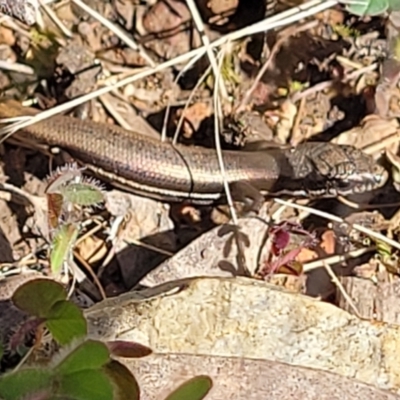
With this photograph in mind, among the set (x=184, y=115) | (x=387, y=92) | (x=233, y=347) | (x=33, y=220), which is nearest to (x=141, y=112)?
(x=184, y=115)

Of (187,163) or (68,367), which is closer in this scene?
(68,367)

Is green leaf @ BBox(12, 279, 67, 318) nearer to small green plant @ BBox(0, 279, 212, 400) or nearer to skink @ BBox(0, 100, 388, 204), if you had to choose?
small green plant @ BBox(0, 279, 212, 400)

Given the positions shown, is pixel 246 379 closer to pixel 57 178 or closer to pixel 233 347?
pixel 233 347

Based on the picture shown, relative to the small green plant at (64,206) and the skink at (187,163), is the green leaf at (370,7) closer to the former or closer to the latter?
the skink at (187,163)

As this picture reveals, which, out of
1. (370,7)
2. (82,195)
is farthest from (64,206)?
(370,7)

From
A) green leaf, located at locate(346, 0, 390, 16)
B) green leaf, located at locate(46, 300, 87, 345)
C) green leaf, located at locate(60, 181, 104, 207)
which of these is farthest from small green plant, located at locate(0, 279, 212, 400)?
green leaf, located at locate(346, 0, 390, 16)

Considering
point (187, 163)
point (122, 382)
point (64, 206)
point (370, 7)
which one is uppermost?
point (370, 7)

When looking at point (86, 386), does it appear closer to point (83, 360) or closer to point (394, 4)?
point (83, 360)
